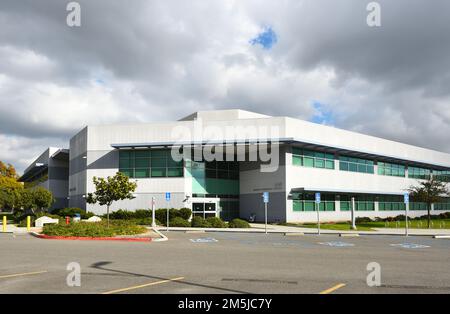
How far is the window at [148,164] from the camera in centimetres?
3966

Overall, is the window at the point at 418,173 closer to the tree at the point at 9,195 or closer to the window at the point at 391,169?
the window at the point at 391,169

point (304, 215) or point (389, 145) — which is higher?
point (389, 145)

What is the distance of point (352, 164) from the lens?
46.5m

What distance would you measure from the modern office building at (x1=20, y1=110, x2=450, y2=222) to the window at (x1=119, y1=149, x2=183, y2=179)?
0.31 ft

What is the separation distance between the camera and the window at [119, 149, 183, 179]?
3966cm

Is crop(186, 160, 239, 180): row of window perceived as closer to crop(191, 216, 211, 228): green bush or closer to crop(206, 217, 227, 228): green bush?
crop(191, 216, 211, 228): green bush

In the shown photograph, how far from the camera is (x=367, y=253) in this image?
16344 millimetres

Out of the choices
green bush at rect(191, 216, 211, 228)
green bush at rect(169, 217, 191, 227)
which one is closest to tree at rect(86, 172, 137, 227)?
green bush at rect(169, 217, 191, 227)

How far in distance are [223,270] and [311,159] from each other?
31427 mm

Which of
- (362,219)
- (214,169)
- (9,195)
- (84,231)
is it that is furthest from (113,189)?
(9,195)

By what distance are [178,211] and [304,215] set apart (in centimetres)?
1193

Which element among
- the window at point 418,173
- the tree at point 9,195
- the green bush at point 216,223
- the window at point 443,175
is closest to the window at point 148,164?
the green bush at point 216,223
